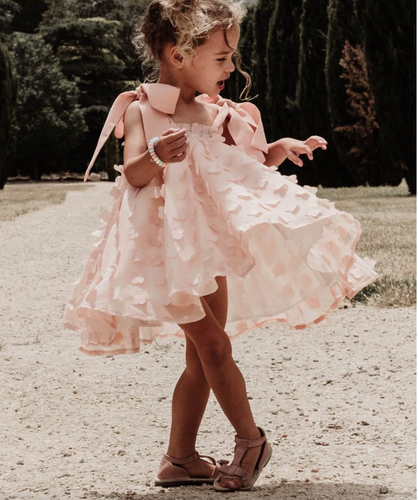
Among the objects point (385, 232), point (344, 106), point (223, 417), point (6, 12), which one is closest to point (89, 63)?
point (6, 12)

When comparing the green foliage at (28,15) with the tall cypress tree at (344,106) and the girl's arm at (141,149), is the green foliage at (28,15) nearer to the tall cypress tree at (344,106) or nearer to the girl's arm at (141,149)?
the tall cypress tree at (344,106)

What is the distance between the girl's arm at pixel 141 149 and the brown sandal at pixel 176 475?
87 cm

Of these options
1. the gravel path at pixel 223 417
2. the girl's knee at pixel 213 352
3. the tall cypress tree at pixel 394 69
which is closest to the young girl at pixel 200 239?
the girl's knee at pixel 213 352

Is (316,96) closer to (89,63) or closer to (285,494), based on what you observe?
(285,494)

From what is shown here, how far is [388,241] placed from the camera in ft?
26.6

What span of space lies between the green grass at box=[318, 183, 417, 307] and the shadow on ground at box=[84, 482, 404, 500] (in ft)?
9.25

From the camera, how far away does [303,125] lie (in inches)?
790

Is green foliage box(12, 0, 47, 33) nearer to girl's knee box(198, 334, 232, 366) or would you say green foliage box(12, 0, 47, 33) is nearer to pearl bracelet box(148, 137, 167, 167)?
pearl bracelet box(148, 137, 167, 167)

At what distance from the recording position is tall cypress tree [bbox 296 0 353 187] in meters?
18.9

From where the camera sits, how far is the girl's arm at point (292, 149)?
2.68 m

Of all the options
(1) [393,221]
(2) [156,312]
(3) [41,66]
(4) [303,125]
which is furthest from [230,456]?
(3) [41,66]

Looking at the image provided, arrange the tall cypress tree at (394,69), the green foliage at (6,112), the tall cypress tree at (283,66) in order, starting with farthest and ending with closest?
the green foliage at (6,112), the tall cypress tree at (283,66), the tall cypress tree at (394,69)

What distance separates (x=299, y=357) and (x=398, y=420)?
3.19 ft

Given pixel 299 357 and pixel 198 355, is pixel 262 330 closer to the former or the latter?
pixel 299 357
